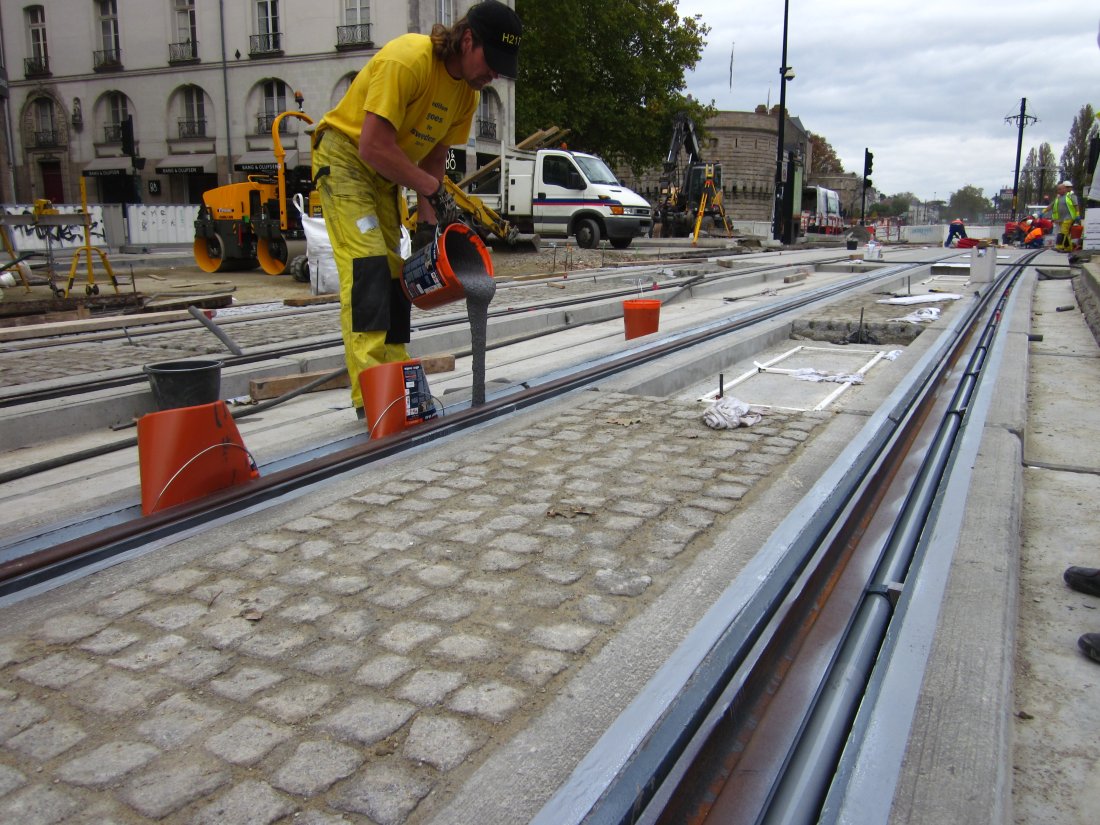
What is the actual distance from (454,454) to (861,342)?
5414mm

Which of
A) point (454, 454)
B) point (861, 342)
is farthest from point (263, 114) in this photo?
point (454, 454)

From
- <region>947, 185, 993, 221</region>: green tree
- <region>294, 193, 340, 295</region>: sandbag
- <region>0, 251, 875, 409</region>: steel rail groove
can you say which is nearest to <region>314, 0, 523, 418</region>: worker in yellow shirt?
<region>0, 251, 875, 409</region>: steel rail groove

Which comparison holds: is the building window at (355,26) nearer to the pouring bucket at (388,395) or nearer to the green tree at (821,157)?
the pouring bucket at (388,395)

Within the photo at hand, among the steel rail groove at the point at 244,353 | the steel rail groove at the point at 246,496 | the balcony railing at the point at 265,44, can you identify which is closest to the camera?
the steel rail groove at the point at 246,496

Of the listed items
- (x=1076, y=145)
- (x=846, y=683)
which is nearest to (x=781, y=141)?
(x=846, y=683)

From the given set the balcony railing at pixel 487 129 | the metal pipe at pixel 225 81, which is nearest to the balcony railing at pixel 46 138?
the metal pipe at pixel 225 81

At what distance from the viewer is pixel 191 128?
32.9 meters

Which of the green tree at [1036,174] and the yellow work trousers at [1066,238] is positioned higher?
the green tree at [1036,174]

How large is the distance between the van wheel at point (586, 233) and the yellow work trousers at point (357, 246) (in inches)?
690

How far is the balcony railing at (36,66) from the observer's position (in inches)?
1347

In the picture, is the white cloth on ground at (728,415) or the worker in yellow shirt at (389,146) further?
the white cloth on ground at (728,415)

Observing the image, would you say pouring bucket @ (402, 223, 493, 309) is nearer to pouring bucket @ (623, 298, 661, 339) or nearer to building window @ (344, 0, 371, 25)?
pouring bucket @ (623, 298, 661, 339)

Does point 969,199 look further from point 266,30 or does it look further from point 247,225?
point 247,225

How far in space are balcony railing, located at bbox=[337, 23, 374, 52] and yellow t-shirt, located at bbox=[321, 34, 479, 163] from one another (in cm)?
2874
